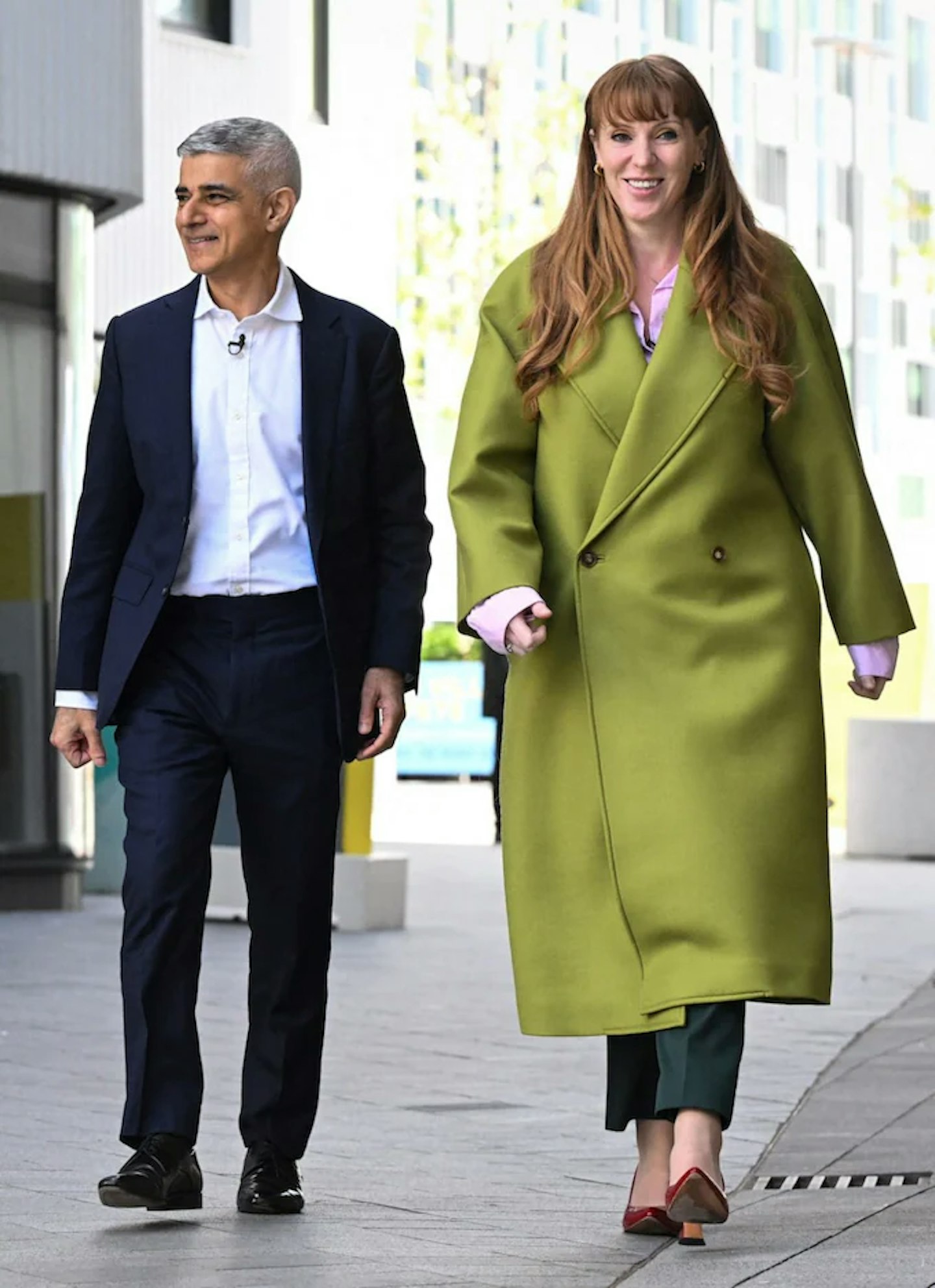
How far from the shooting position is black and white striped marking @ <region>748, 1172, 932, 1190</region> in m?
6.03

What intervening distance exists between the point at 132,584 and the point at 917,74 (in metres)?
70.2

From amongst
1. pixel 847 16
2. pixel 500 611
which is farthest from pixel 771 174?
pixel 500 611

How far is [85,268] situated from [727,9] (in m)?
57.1

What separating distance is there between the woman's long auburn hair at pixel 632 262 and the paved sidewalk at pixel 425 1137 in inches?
59.5

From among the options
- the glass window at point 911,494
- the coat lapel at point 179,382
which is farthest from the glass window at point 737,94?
the coat lapel at point 179,382

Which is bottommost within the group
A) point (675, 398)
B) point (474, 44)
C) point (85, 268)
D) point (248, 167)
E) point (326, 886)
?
point (326, 886)

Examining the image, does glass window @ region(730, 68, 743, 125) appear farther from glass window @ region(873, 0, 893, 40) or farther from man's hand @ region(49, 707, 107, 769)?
man's hand @ region(49, 707, 107, 769)

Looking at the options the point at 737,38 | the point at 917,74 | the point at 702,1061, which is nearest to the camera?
the point at 702,1061

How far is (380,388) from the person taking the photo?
5.77 meters

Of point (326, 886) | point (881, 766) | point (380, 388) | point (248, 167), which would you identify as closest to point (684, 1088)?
point (326, 886)

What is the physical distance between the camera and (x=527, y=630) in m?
5.18

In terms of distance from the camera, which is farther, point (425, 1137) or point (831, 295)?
point (831, 295)

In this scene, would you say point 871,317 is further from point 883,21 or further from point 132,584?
point 132,584

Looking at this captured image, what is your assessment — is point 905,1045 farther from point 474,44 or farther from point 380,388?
point 474,44
